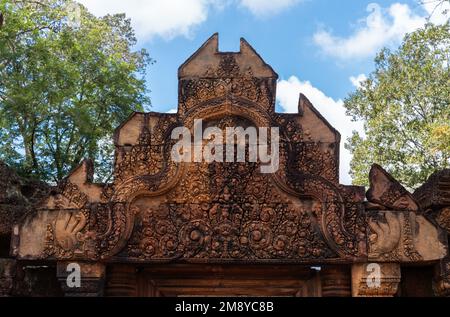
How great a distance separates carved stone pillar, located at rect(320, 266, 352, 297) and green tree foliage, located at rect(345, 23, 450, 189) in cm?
1371

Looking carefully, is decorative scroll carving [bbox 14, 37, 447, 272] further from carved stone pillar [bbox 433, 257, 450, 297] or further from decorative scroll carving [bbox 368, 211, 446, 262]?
carved stone pillar [bbox 433, 257, 450, 297]

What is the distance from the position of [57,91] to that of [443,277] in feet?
50.5

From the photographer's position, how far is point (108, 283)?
6547mm

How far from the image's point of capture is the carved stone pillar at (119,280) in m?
6.55

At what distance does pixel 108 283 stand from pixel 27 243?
1.00 m

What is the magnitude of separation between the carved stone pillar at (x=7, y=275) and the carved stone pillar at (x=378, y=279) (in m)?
3.81

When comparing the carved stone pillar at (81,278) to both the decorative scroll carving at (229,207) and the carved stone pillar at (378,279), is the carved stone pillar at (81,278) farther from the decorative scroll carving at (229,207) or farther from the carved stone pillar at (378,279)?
the carved stone pillar at (378,279)

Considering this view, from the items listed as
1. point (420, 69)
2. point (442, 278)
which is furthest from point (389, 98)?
point (442, 278)

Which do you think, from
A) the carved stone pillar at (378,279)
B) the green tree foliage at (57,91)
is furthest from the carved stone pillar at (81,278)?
the green tree foliage at (57,91)

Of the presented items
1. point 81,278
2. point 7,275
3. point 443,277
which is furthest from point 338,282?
point 7,275

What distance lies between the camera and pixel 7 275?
6355 mm

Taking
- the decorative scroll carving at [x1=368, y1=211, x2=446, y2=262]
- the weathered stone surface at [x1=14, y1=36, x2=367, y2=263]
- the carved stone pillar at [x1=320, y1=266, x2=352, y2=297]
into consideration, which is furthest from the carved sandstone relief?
the carved stone pillar at [x1=320, y1=266, x2=352, y2=297]

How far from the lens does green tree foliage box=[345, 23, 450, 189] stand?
19.9 metres

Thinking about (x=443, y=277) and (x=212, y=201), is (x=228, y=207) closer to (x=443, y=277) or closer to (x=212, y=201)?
(x=212, y=201)
